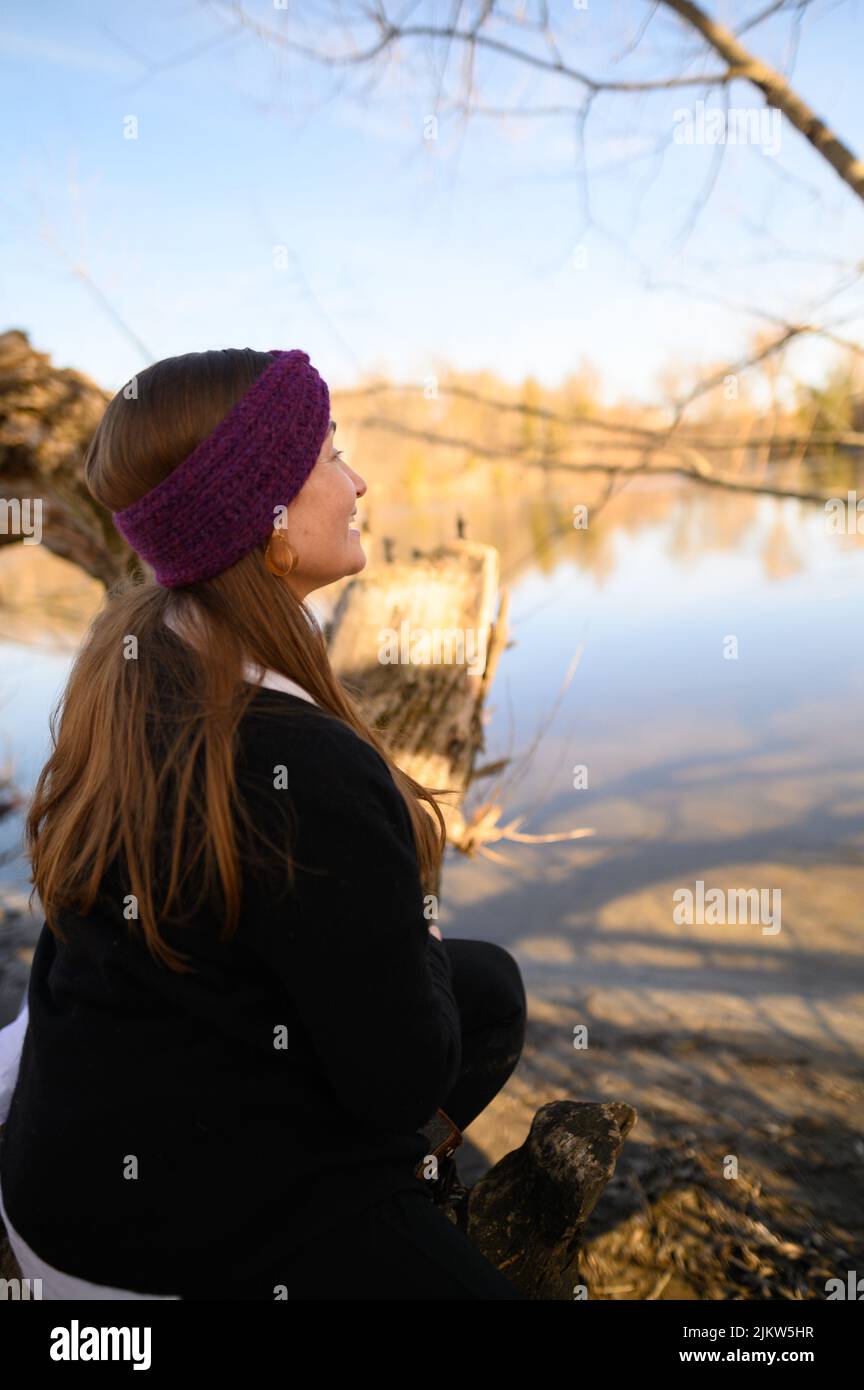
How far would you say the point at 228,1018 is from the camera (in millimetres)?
1169

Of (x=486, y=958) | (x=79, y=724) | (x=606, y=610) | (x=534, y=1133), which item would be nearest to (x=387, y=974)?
(x=79, y=724)

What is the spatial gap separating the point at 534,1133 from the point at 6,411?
12.9ft

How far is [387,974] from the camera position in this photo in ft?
3.82

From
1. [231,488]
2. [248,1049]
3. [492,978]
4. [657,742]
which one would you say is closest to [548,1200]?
[492,978]

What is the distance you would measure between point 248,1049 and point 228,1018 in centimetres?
6

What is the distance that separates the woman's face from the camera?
144 centimetres

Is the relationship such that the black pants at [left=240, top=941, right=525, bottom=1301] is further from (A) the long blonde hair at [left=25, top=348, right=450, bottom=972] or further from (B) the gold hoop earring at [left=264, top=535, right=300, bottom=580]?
(B) the gold hoop earring at [left=264, top=535, right=300, bottom=580]

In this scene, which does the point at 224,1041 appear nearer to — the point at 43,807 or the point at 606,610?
the point at 43,807

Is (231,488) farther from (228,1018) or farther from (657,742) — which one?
(657,742)

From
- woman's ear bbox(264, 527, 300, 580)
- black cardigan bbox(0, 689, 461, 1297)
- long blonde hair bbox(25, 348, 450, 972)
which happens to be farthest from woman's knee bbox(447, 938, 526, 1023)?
woman's ear bbox(264, 527, 300, 580)

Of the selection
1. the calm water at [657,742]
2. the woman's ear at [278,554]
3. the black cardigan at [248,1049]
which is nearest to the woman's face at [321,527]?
the woman's ear at [278,554]

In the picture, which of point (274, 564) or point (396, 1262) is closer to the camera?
point (396, 1262)

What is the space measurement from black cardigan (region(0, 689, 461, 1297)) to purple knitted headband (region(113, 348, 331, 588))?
288mm

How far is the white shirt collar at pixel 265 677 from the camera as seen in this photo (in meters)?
1.30
